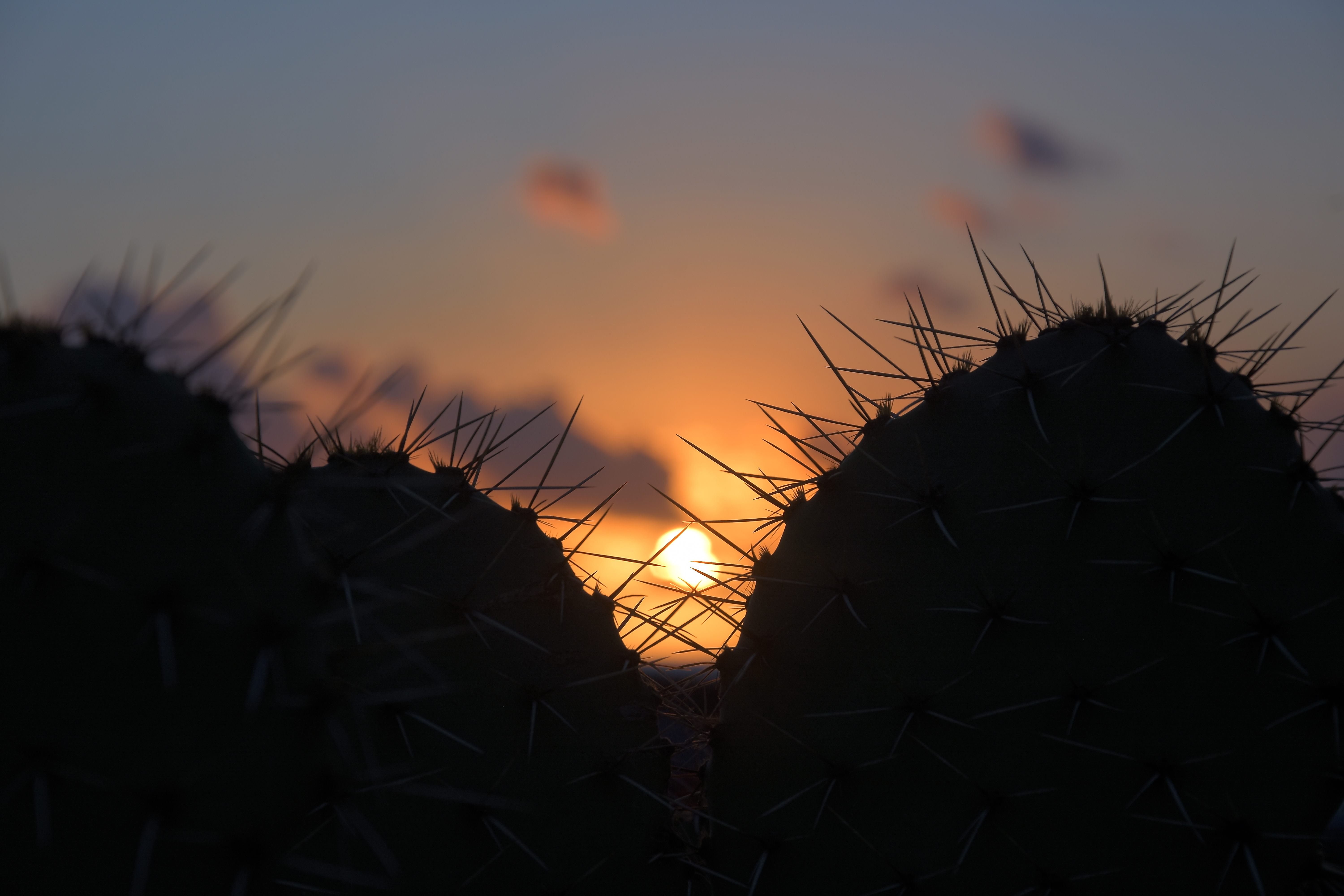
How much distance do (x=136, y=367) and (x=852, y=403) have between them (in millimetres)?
1203

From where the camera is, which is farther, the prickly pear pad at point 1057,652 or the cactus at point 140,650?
the prickly pear pad at point 1057,652

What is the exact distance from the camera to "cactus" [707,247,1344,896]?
1300mm

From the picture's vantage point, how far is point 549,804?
1499 mm

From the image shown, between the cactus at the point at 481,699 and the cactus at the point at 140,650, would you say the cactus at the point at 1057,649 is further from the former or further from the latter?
the cactus at the point at 140,650

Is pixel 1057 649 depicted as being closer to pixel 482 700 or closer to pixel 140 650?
pixel 482 700

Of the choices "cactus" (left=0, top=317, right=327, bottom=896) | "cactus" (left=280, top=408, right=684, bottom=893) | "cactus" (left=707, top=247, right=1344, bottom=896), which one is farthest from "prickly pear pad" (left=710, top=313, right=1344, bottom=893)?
"cactus" (left=0, top=317, right=327, bottom=896)

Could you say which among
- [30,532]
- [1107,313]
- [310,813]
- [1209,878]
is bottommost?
[1209,878]

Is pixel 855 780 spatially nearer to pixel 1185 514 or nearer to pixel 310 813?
pixel 1185 514

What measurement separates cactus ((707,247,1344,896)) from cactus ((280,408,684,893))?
177 mm

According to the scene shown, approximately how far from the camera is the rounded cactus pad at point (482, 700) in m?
1.34

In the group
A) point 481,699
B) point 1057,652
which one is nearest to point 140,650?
point 481,699

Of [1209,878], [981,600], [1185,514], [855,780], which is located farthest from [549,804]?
[1185,514]

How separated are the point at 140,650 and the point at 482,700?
694 millimetres

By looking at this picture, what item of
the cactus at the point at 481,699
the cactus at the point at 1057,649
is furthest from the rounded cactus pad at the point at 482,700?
the cactus at the point at 1057,649
